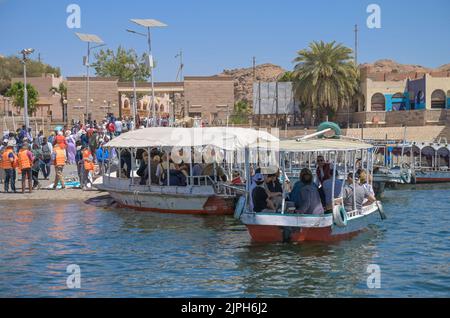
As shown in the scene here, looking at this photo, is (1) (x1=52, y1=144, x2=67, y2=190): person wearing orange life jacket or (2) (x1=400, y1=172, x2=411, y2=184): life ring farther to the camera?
(2) (x1=400, y1=172, x2=411, y2=184): life ring

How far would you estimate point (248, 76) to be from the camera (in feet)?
359

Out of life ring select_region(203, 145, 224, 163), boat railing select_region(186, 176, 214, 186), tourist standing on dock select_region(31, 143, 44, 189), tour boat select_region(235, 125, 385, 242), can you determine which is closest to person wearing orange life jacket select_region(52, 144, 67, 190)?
tourist standing on dock select_region(31, 143, 44, 189)

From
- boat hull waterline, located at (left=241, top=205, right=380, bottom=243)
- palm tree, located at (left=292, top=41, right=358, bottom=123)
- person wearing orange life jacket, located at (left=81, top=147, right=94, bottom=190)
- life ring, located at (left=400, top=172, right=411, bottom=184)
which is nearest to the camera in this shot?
boat hull waterline, located at (left=241, top=205, right=380, bottom=243)

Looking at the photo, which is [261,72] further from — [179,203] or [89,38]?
[179,203]

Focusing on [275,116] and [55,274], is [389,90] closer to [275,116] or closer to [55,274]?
[275,116]

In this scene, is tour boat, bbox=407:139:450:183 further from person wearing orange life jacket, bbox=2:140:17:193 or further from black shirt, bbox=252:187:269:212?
black shirt, bbox=252:187:269:212

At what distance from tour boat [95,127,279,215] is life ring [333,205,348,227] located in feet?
15.9

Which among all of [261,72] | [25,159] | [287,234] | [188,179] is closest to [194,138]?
[188,179]

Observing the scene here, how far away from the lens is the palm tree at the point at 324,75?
5272 centimetres

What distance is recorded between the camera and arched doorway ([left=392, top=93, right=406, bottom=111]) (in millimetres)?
59188

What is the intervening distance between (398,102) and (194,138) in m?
40.5

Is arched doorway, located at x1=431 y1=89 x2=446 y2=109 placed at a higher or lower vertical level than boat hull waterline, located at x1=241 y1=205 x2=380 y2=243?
higher

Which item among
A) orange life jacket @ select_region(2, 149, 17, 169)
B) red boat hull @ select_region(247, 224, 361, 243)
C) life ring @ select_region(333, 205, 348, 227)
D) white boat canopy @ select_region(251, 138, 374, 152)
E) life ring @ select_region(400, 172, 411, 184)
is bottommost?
life ring @ select_region(400, 172, 411, 184)

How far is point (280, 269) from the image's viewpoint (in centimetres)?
1447
